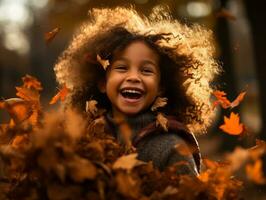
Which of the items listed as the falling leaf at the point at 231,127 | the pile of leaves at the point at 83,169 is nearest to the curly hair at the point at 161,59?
the falling leaf at the point at 231,127

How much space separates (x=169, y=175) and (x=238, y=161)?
1.54 ft

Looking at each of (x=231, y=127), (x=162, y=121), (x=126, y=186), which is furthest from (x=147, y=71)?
(x=126, y=186)

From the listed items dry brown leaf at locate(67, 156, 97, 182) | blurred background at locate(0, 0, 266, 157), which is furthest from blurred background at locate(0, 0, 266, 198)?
dry brown leaf at locate(67, 156, 97, 182)

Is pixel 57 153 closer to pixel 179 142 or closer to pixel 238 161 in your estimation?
pixel 238 161

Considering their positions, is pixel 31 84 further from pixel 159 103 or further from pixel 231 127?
pixel 231 127

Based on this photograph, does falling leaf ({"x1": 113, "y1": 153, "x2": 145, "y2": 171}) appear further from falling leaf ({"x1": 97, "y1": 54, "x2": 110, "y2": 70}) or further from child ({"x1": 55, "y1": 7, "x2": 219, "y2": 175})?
falling leaf ({"x1": 97, "y1": 54, "x2": 110, "y2": 70})

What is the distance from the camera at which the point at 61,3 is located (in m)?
10.6

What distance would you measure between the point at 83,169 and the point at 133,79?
1.10m

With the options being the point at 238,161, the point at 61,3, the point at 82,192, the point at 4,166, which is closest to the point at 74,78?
the point at 4,166

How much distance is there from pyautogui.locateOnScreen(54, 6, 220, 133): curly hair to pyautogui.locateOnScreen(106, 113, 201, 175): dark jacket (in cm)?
32

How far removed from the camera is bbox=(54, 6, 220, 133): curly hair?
3.57 metres

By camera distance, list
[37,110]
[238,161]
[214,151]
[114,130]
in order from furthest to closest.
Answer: [214,151] < [114,130] < [37,110] < [238,161]

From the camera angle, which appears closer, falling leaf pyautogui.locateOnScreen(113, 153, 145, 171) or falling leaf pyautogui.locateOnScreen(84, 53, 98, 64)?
falling leaf pyautogui.locateOnScreen(113, 153, 145, 171)

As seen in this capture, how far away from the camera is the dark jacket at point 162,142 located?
3.12 metres
